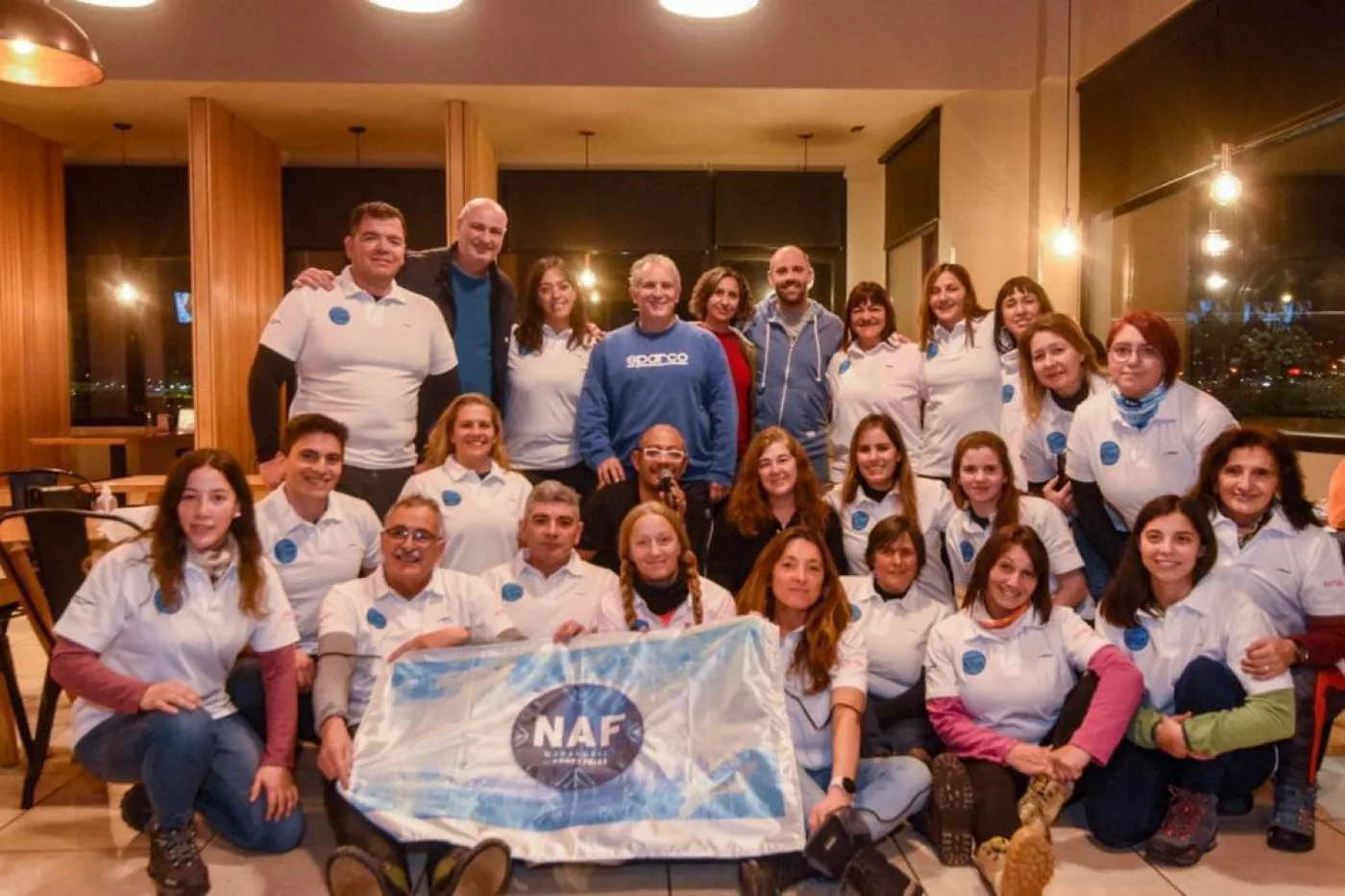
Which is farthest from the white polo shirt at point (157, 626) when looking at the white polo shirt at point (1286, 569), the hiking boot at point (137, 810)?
the white polo shirt at point (1286, 569)

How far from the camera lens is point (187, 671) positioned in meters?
3.04

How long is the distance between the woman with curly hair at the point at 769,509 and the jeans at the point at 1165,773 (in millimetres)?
1153

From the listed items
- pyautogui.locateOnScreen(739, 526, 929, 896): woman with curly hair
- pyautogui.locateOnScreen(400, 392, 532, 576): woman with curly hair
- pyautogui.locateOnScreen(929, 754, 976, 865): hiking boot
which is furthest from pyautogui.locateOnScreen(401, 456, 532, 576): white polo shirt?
pyautogui.locateOnScreen(929, 754, 976, 865): hiking boot

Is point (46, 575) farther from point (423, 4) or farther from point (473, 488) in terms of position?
point (423, 4)

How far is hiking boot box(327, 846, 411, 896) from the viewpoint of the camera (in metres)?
2.58

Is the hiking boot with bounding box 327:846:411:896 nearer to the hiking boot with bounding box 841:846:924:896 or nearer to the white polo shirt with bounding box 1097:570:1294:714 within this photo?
the hiking boot with bounding box 841:846:924:896

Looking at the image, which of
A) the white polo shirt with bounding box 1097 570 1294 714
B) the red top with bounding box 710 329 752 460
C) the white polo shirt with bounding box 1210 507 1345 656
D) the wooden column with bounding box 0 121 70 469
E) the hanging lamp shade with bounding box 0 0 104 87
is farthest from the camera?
the wooden column with bounding box 0 121 70 469

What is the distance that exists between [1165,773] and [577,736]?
170cm

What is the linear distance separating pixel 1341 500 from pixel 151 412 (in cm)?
986

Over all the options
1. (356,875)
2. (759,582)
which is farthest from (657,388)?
(356,875)

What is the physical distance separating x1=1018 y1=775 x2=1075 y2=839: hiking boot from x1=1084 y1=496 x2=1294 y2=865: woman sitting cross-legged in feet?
1.00

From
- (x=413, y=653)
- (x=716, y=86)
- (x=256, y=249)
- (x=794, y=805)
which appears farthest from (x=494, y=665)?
(x=256, y=249)

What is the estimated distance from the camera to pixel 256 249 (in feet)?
29.2

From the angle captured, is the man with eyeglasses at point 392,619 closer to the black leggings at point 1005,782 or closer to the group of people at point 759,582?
the group of people at point 759,582
